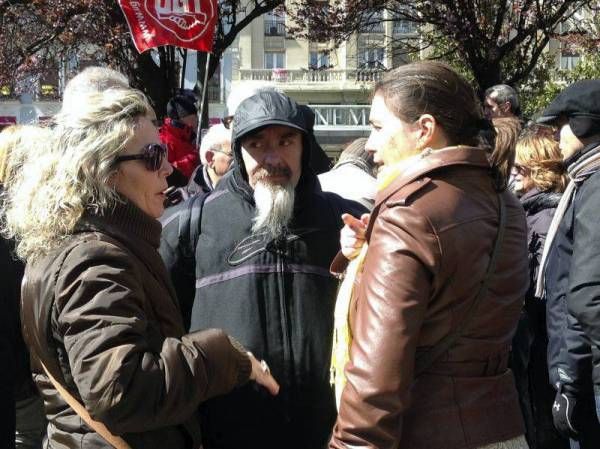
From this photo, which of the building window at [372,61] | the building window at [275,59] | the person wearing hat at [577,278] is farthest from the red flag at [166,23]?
the building window at [275,59]

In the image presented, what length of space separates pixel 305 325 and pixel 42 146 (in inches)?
45.3

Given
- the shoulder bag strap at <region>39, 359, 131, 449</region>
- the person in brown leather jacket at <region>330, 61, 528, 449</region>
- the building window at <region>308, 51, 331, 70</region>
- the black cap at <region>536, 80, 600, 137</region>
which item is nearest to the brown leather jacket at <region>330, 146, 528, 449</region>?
the person in brown leather jacket at <region>330, 61, 528, 449</region>

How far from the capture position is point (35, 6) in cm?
1022

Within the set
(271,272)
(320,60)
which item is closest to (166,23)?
(271,272)

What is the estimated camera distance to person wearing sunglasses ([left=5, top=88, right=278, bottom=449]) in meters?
2.11

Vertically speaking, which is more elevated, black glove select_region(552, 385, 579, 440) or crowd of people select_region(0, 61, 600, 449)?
crowd of people select_region(0, 61, 600, 449)

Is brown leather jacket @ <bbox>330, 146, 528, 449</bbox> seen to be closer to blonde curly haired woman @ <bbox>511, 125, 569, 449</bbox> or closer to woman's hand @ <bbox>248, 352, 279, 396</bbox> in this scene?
woman's hand @ <bbox>248, 352, 279, 396</bbox>

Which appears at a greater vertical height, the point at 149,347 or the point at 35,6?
the point at 35,6

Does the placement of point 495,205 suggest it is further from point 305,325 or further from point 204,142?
point 204,142

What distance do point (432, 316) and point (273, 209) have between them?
3.52 ft

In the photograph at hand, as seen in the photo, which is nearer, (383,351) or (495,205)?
(383,351)

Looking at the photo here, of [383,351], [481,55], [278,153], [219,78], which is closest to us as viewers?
[383,351]

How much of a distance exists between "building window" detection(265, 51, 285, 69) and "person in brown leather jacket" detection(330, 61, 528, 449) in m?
51.6

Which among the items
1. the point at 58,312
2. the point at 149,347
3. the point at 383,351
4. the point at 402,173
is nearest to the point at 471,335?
the point at 383,351
